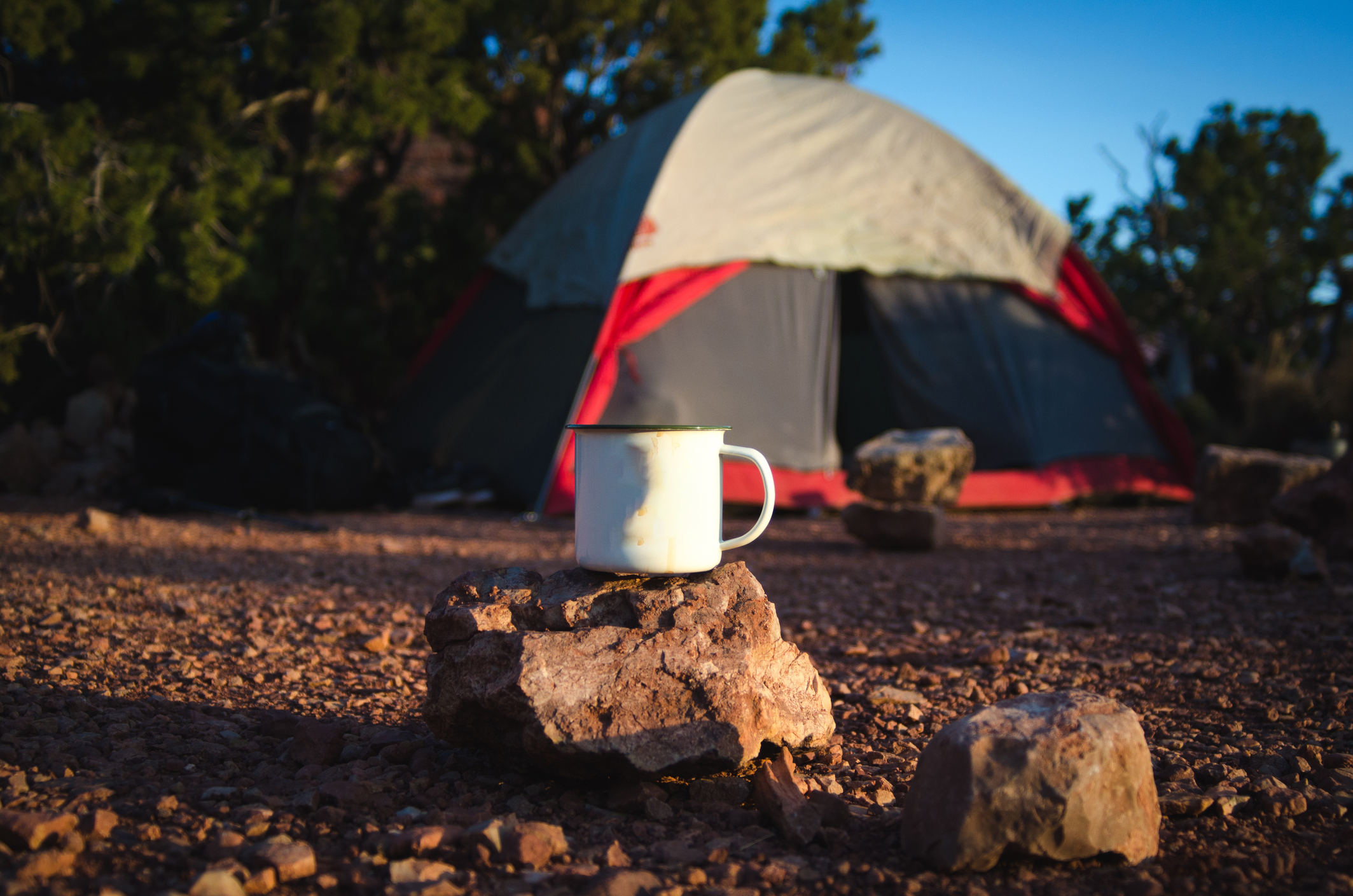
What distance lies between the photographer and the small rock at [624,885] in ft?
4.97

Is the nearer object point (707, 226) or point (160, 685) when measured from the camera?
point (160, 685)

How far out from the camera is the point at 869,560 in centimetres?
522

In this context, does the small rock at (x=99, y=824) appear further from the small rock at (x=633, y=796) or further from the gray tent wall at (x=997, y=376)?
the gray tent wall at (x=997, y=376)

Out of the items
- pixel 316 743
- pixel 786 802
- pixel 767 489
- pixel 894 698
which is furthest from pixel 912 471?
pixel 316 743

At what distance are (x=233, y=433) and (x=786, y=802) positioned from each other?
5718 mm

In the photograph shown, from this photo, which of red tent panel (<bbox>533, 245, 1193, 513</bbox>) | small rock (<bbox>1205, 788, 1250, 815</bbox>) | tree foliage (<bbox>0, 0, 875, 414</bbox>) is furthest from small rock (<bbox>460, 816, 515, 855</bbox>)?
tree foliage (<bbox>0, 0, 875, 414</bbox>)

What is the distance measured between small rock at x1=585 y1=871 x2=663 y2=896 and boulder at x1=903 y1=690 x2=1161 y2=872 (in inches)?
19.1

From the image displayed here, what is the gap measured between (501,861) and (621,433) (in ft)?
2.79

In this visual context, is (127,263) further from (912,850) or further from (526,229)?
(912,850)

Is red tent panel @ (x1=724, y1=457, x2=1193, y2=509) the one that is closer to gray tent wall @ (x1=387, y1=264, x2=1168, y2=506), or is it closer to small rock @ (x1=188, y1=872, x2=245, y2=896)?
gray tent wall @ (x1=387, y1=264, x2=1168, y2=506)

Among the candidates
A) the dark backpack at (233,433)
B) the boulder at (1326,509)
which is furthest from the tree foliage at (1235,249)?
the dark backpack at (233,433)

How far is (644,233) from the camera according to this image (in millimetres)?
7012

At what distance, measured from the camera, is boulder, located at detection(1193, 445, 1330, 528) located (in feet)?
20.8

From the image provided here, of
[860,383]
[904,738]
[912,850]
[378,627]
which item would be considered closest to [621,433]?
[912,850]
